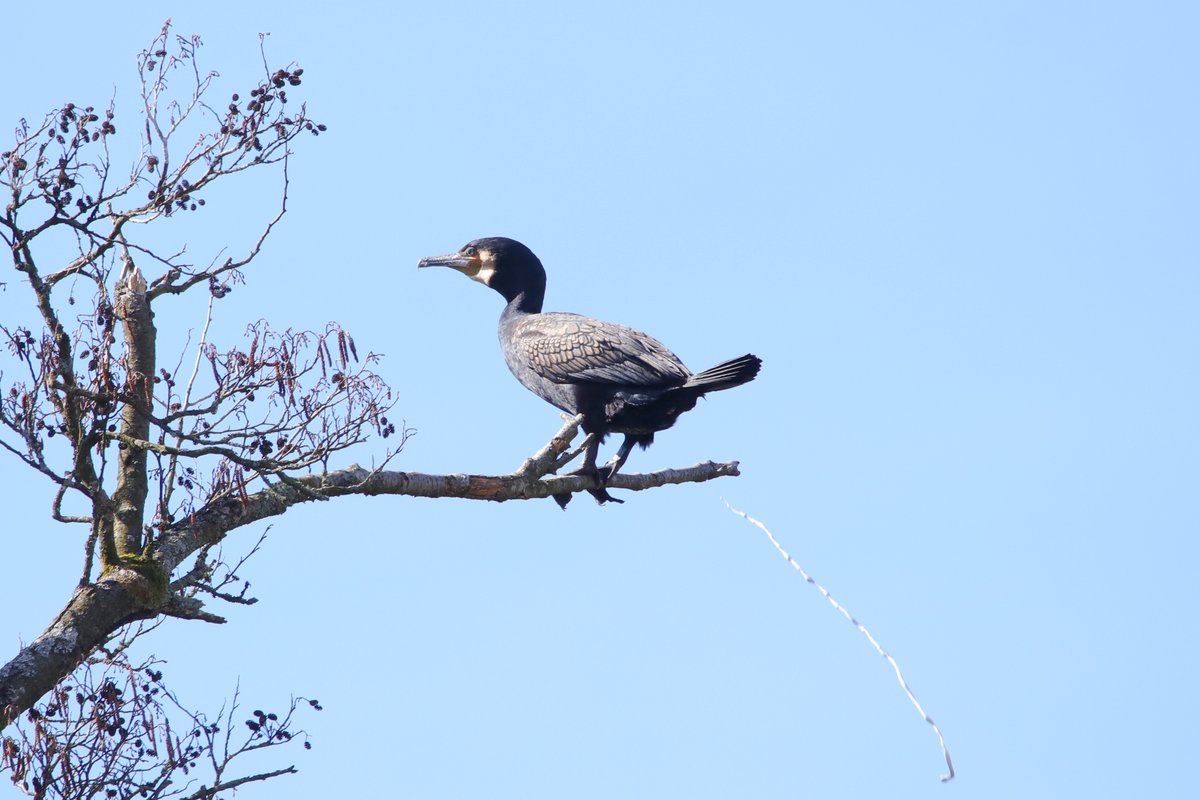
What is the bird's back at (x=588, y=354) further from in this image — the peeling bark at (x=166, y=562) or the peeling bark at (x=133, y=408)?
the peeling bark at (x=133, y=408)

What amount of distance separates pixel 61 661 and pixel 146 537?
68 cm

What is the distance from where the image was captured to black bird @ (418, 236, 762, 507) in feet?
25.8

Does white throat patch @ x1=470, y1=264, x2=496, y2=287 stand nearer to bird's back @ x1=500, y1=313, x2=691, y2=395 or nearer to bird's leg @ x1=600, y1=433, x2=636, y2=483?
bird's back @ x1=500, y1=313, x2=691, y2=395

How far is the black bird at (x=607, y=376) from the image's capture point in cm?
786

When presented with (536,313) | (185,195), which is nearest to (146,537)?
(185,195)

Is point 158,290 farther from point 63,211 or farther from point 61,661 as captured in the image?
point 61,661

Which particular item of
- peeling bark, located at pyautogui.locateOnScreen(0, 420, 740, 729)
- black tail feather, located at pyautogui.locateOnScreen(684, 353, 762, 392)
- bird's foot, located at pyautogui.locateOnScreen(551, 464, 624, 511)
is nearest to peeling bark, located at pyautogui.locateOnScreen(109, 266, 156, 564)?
peeling bark, located at pyautogui.locateOnScreen(0, 420, 740, 729)

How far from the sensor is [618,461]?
319 inches

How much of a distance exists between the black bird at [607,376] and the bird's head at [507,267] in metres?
0.43

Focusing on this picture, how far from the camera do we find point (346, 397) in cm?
576

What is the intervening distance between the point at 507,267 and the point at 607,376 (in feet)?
5.30

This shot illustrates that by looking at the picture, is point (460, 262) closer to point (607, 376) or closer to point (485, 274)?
point (485, 274)

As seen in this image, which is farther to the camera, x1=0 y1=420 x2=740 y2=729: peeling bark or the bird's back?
the bird's back

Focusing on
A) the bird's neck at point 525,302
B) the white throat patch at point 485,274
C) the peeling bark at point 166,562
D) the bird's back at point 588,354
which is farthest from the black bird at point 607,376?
the peeling bark at point 166,562
